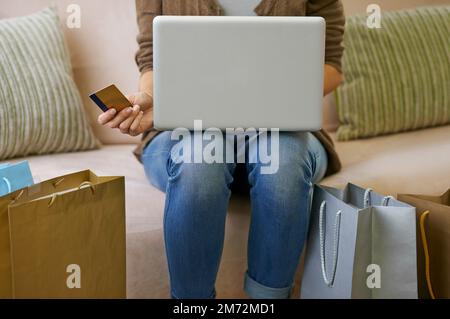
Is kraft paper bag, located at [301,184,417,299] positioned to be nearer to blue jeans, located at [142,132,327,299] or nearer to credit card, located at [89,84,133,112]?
blue jeans, located at [142,132,327,299]

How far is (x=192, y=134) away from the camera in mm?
1051

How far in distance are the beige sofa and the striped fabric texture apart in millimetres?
42

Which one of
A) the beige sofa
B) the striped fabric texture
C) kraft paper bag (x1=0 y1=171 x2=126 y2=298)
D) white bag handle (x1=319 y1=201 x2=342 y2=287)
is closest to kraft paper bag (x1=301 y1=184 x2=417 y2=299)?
white bag handle (x1=319 y1=201 x2=342 y2=287)

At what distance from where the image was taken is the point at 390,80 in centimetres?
154

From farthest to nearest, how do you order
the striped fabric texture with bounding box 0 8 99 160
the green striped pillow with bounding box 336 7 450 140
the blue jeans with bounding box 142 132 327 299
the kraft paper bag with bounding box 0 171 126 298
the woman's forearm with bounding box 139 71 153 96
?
the green striped pillow with bounding box 336 7 450 140 → the striped fabric texture with bounding box 0 8 99 160 → the woman's forearm with bounding box 139 71 153 96 → the blue jeans with bounding box 142 132 327 299 → the kraft paper bag with bounding box 0 171 126 298

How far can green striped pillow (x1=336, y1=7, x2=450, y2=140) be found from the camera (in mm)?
1534

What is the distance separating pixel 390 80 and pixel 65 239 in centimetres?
92

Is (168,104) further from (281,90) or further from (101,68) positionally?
(101,68)

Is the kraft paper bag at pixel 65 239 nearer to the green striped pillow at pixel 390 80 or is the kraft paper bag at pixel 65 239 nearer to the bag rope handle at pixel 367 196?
the bag rope handle at pixel 367 196

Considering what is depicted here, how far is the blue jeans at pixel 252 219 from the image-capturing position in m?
1.02

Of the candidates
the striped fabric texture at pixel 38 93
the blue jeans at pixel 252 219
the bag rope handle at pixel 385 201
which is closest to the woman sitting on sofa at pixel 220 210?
the blue jeans at pixel 252 219

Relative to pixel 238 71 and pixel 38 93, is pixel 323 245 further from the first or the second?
pixel 38 93
